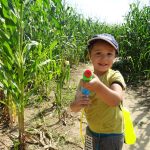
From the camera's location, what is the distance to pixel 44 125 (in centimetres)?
323

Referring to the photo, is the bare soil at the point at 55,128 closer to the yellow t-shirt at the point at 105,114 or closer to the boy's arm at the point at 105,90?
the yellow t-shirt at the point at 105,114

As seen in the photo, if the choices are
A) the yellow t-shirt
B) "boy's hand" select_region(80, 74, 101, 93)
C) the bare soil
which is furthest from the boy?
the bare soil

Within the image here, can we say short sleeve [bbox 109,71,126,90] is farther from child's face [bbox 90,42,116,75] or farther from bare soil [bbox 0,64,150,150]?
bare soil [bbox 0,64,150,150]

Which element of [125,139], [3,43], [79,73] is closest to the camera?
[125,139]

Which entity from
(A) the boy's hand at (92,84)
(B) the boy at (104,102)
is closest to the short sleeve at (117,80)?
(B) the boy at (104,102)

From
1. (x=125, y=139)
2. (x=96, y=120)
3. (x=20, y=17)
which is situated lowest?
(x=125, y=139)

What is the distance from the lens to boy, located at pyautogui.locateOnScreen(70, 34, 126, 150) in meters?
1.47

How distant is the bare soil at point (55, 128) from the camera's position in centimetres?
280

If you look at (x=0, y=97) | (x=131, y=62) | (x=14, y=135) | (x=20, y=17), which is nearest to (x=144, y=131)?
(x=14, y=135)

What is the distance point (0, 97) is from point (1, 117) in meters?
0.22

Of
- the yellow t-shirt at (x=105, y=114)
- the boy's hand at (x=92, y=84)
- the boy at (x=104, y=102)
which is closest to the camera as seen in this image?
the boy's hand at (x=92, y=84)

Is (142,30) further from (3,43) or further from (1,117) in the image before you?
(3,43)

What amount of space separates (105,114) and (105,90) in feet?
1.04

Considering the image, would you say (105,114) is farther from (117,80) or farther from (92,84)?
(92,84)
